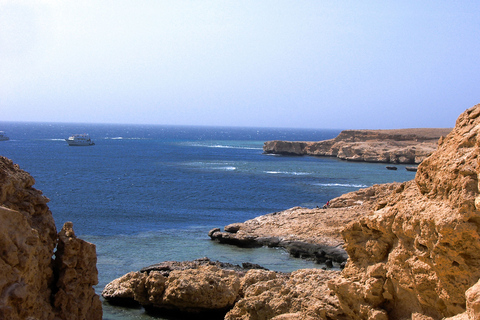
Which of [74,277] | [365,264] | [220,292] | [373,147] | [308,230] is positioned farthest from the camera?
[373,147]

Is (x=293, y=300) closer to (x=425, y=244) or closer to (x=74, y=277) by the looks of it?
(x=425, y=244)

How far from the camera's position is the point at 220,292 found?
16359 millimetres

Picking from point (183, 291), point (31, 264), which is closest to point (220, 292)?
point (183, 291)

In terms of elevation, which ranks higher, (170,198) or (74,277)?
(74,277)

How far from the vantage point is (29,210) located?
12.0 meters

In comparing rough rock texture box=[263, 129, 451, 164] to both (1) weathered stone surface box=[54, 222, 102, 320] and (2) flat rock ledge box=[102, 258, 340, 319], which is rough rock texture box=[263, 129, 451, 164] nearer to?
(2) flat rock ledge box=[102, 258, 340, 319]

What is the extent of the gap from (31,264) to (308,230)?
23283 millimetres

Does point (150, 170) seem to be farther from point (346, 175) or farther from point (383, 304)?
point (383, 304)

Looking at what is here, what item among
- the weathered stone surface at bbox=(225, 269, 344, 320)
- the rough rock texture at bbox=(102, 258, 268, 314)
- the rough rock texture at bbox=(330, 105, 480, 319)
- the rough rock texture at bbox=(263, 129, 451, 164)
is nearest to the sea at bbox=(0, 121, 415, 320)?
the rough rock texture at bbox=(102, 258, 268, 314)

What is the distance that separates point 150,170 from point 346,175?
32481 mm

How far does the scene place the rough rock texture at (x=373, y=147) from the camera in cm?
9981

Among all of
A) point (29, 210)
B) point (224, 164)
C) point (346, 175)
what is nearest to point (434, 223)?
point (29, 210)

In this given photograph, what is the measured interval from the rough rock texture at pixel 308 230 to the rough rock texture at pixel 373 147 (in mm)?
63293

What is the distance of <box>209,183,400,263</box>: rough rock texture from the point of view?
93.0 ft
